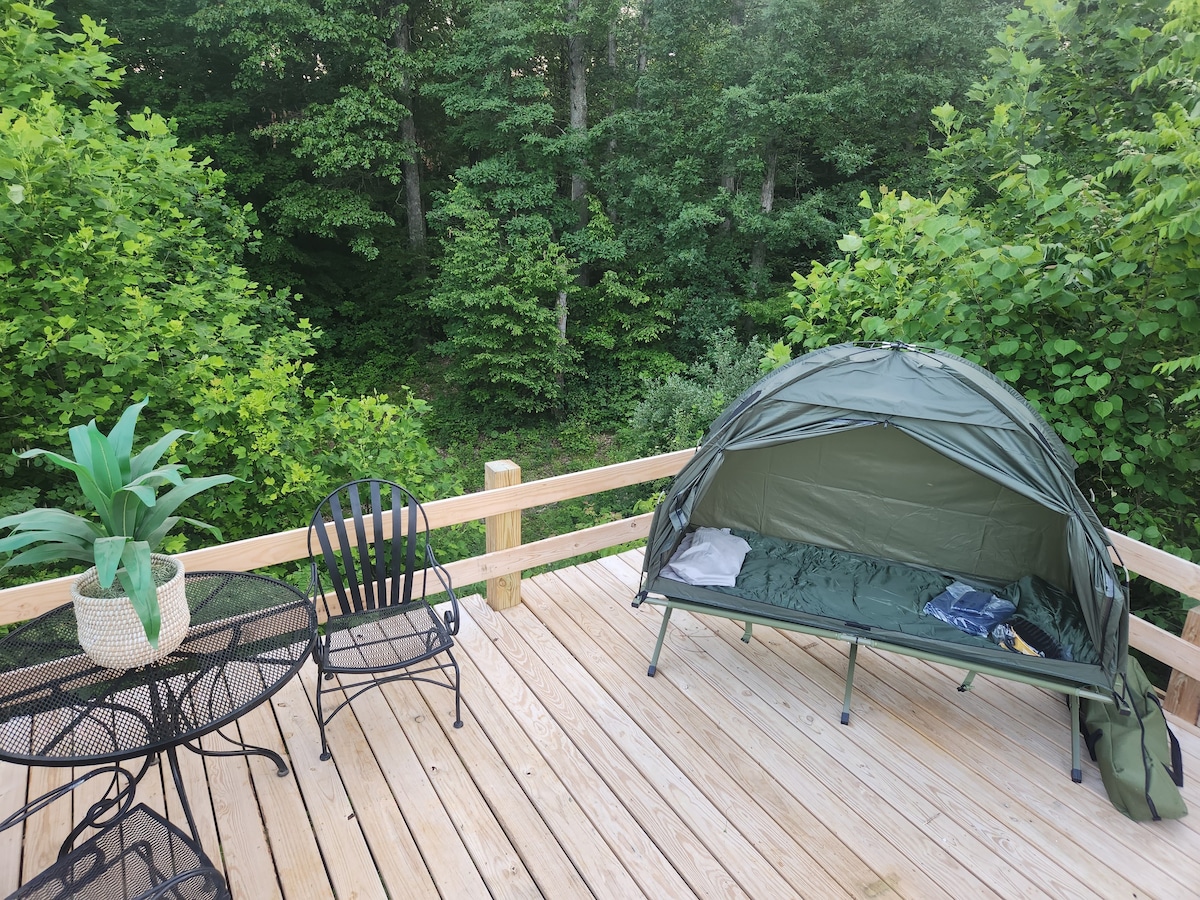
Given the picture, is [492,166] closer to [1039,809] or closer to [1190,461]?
[1190,461]

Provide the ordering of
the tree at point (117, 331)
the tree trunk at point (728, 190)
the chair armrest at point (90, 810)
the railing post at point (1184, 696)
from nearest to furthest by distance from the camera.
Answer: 1. the chair armrest at point (90, 810)
2. the railing post at point (1184, 696)
3. the tree at point (117, 331)
4. the tree trunk at point (728, 190)

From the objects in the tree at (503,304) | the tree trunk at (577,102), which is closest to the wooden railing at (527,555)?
the tree at (503,304)

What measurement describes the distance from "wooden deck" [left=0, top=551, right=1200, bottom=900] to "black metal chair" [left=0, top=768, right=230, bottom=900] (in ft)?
1.14

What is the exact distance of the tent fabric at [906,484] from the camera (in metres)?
2.46

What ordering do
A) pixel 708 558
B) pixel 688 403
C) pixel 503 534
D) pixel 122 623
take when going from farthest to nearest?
pixel 688 403 → pixel 503 534 → pixel 708 558 → pixel 122 623

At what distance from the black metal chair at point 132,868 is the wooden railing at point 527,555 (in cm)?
80

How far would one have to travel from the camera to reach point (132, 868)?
5.40ft

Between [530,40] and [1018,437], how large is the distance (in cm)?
950

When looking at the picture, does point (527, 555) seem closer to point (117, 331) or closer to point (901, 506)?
point (901, 506)

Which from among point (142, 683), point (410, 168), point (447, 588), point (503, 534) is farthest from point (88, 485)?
point (410, 168)

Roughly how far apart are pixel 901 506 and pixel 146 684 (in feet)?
9.69

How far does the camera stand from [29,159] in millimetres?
3156

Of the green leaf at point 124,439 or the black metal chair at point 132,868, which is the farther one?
the green leaf at point 124,439

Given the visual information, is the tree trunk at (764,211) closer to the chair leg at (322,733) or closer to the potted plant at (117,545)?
the chair leg at (322,733)
